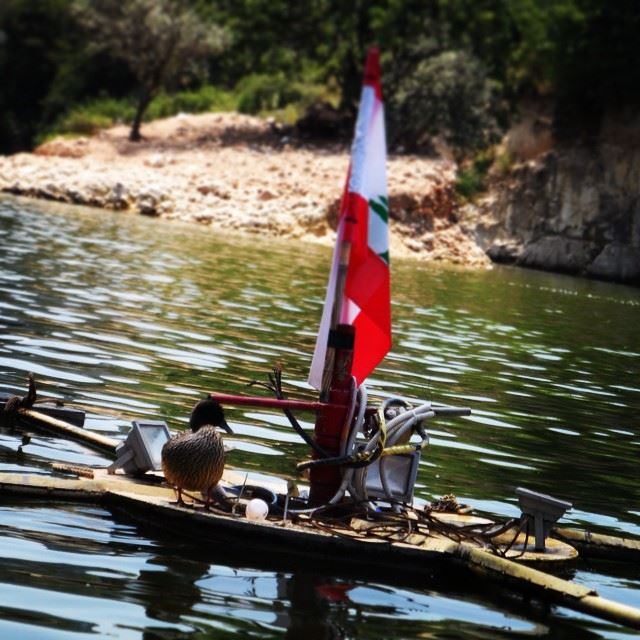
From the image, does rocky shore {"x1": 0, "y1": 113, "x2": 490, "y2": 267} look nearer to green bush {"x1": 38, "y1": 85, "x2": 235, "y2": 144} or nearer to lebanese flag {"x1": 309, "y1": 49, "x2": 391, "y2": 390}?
green bush {"x1": 38, "y1": 85, "x2": 235, "y2": 144}

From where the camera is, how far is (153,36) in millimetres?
47562

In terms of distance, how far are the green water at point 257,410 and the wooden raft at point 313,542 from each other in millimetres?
120

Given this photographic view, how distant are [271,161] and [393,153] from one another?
4824 millimetres

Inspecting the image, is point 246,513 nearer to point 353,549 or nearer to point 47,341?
point 353,549

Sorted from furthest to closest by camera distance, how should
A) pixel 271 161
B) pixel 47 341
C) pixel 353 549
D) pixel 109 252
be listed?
pixel 271 161 < pixel 109 252 < pixel 47 341 < pixel 353 549

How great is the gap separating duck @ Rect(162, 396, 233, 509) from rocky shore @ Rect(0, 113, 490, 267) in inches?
1197

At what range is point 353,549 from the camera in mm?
8234

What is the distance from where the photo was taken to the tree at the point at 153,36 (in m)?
47.3

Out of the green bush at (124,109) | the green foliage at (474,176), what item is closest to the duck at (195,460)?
the green foliage at (474,176)

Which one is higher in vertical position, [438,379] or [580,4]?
[580,4]

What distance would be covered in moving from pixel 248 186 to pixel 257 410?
28526 millimetres

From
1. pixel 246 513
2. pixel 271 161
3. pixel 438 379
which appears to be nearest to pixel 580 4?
pixel 271 161

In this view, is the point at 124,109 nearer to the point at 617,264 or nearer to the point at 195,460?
the point at 617,264

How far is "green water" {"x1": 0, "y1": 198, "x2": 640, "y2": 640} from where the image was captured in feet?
23.8
